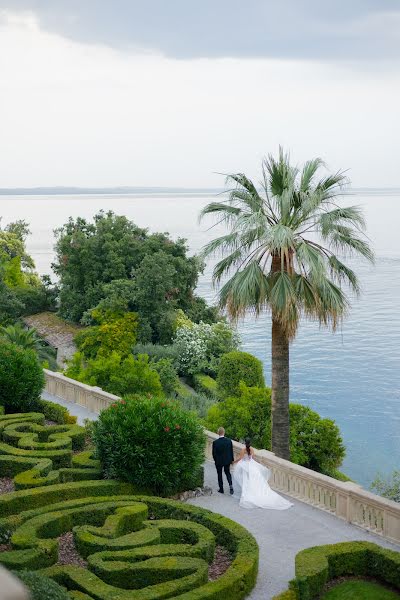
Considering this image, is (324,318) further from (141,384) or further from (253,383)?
(253,383)

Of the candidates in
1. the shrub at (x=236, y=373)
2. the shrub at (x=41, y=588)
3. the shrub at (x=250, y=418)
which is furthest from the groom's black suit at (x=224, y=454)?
the shrub at (x=236, y=373)

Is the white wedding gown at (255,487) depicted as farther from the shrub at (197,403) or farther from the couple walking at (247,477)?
the shrub at (197,403)

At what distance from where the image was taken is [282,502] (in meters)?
17.4

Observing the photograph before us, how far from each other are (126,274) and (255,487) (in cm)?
4177

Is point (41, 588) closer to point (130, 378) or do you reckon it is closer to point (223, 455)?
point (223, 455)

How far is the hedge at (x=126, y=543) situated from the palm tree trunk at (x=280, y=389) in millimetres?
6855

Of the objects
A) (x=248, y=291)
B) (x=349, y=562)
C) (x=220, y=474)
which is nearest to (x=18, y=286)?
(x=248, y=291)

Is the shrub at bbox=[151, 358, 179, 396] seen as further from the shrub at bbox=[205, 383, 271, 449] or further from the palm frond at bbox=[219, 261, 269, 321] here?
the palm frond at bbox=[219, 261, 269, 321]

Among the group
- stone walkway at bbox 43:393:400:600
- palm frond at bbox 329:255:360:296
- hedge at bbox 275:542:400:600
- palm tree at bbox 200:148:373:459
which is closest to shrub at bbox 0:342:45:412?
palm tree at bbox 200:148:373:459

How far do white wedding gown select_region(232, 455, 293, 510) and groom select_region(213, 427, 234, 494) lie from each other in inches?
9.0

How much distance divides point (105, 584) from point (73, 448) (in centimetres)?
874

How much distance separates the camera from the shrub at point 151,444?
16.9m

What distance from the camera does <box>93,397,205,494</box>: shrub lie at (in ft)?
55.4

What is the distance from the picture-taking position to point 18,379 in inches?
923
